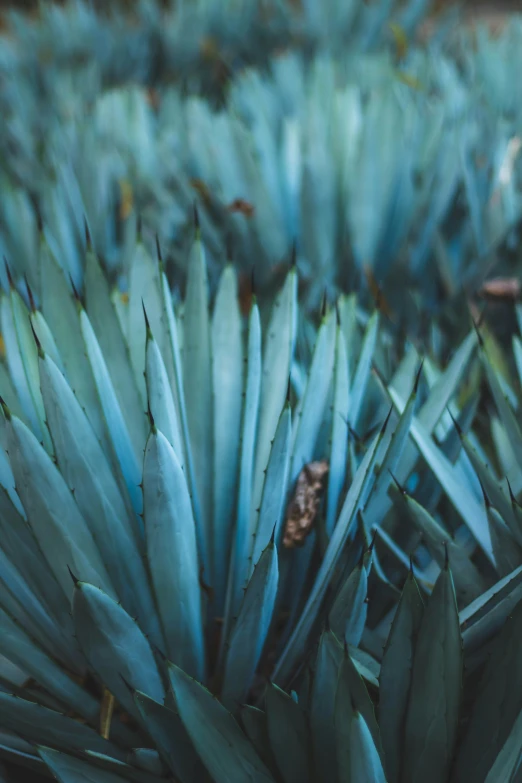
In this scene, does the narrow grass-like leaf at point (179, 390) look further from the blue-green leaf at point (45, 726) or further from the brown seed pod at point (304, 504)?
the blue-green leaf at point (45, 726)

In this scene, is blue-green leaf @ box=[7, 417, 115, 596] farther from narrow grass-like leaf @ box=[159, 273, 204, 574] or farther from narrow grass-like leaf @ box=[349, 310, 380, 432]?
narrow grass-like leaf @ box=[349, 310, 380, 432]

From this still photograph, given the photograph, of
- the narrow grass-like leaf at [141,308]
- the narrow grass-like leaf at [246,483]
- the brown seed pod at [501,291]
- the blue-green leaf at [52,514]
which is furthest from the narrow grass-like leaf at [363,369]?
the brown seed pod at [501,291]

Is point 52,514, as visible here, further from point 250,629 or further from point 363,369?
point 363,369

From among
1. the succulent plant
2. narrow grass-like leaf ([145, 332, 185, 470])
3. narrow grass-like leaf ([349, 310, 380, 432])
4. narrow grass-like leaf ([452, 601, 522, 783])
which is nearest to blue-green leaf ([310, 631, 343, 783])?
the succulent plant

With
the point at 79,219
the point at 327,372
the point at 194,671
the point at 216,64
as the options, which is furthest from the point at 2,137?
the point at 194,671

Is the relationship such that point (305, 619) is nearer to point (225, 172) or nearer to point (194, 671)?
point (194, 671)

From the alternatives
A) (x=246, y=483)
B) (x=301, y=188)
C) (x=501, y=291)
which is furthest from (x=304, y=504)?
(x=301, y=188)
